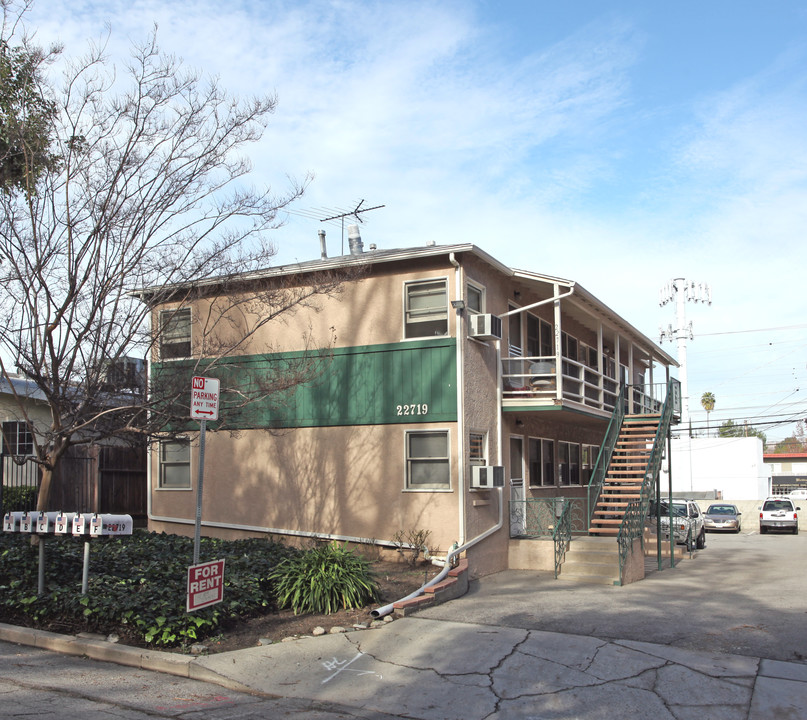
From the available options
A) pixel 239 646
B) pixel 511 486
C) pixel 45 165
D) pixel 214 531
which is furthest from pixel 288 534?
pixel 45 165

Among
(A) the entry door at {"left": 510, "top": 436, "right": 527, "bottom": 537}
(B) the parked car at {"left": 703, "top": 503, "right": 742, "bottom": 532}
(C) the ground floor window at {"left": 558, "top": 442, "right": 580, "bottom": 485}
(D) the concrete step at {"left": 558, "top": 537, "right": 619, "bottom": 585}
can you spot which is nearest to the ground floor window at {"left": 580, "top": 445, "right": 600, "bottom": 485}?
(C) the ground floor window at {"left": 558, "top": 442, "right": 580, "bottom": 485}

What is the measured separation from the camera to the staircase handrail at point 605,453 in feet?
56.5

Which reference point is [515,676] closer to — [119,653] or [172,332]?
[119,653]

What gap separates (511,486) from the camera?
17172 millimetres

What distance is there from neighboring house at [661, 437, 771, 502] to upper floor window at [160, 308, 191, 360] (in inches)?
1707

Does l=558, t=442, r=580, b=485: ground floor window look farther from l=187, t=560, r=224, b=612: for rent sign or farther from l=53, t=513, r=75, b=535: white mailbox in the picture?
l=53, t=513, r=75, b=535: white mailbox

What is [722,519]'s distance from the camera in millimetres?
35969

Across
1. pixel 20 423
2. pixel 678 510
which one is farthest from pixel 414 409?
pixel 678 510

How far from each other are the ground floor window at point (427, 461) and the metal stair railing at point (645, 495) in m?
3.41

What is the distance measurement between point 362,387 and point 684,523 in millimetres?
12826

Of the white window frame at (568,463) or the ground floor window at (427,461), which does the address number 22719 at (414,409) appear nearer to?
the ground floor window at (427,461)

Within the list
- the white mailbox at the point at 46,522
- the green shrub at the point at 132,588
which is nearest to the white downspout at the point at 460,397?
the green shrub at the point at 132,588

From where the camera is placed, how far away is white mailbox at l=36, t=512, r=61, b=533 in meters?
10.3

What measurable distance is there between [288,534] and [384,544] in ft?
7.72
